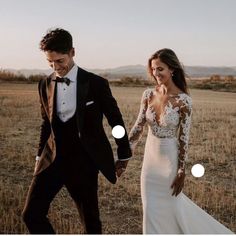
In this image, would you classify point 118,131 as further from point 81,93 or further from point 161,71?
point 161,71

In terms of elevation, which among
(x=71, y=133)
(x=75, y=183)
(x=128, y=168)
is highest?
(x=71, y=133)

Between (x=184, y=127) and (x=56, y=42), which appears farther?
(x=184, y=127)

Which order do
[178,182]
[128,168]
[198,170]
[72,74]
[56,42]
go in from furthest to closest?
[128,168], [198,170], [178,182], [72,74], [56,42]

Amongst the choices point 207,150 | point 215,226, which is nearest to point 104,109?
point 215,226

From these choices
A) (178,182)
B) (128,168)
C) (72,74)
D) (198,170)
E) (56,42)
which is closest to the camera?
(56,42)

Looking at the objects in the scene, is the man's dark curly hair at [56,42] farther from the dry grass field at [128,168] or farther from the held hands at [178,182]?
the dry grass field at [128,168]

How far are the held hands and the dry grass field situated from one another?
93cm

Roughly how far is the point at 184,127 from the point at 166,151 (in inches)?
7.8

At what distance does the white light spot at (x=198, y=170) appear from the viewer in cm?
454

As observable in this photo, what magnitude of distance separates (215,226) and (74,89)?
1.25 meters

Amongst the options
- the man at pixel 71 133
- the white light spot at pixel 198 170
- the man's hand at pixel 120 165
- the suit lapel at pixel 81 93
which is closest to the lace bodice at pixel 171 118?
the man's hand at pixel 120 165

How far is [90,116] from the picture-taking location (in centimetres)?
230

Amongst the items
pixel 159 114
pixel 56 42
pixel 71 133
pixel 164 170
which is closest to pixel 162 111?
pixel 159 114

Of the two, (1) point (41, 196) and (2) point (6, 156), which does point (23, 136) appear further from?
(1) point (41, 196)
